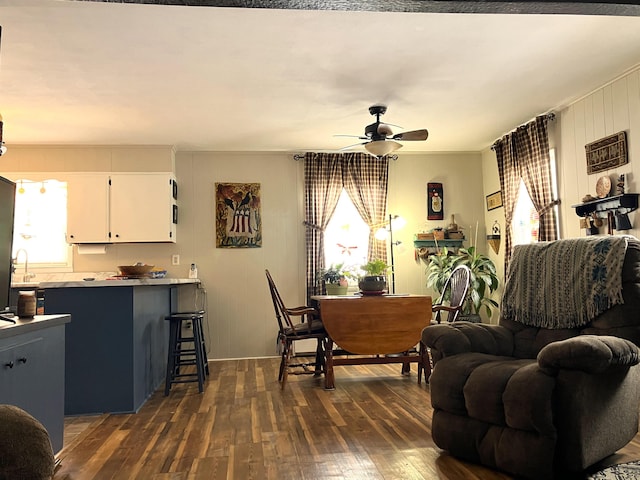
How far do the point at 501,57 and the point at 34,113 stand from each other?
3744 millimetres

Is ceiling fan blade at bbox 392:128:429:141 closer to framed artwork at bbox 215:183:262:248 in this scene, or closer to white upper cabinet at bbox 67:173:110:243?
framed artwork at bbox 215:183:262:248

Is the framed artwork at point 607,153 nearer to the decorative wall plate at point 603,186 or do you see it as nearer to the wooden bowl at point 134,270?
the decorative wall plate at point 603,186

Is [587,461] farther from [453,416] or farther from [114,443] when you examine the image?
[114,443]

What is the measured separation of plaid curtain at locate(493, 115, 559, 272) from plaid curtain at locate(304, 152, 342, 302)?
1.79 m

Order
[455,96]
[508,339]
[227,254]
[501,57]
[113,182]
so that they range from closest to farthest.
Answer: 1. [508,339]
2. [501,57]
3. [455,96]
4. [113,182]
5. [227,254]

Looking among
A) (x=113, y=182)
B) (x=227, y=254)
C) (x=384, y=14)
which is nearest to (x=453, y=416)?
(x=384, y=14)

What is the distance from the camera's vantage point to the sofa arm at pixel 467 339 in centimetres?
270

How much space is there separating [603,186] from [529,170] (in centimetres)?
104

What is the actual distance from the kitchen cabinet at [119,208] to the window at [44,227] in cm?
34

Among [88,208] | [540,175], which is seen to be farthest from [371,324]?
[88,208]

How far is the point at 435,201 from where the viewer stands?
6.34m

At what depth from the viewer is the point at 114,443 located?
2918 millimetres

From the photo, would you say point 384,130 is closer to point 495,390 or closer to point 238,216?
point 238,216

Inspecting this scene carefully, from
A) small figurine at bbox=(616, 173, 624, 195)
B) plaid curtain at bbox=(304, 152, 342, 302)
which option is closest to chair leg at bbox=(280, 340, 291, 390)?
plaid curtain at bbox=(304, 152, 342, 302)
